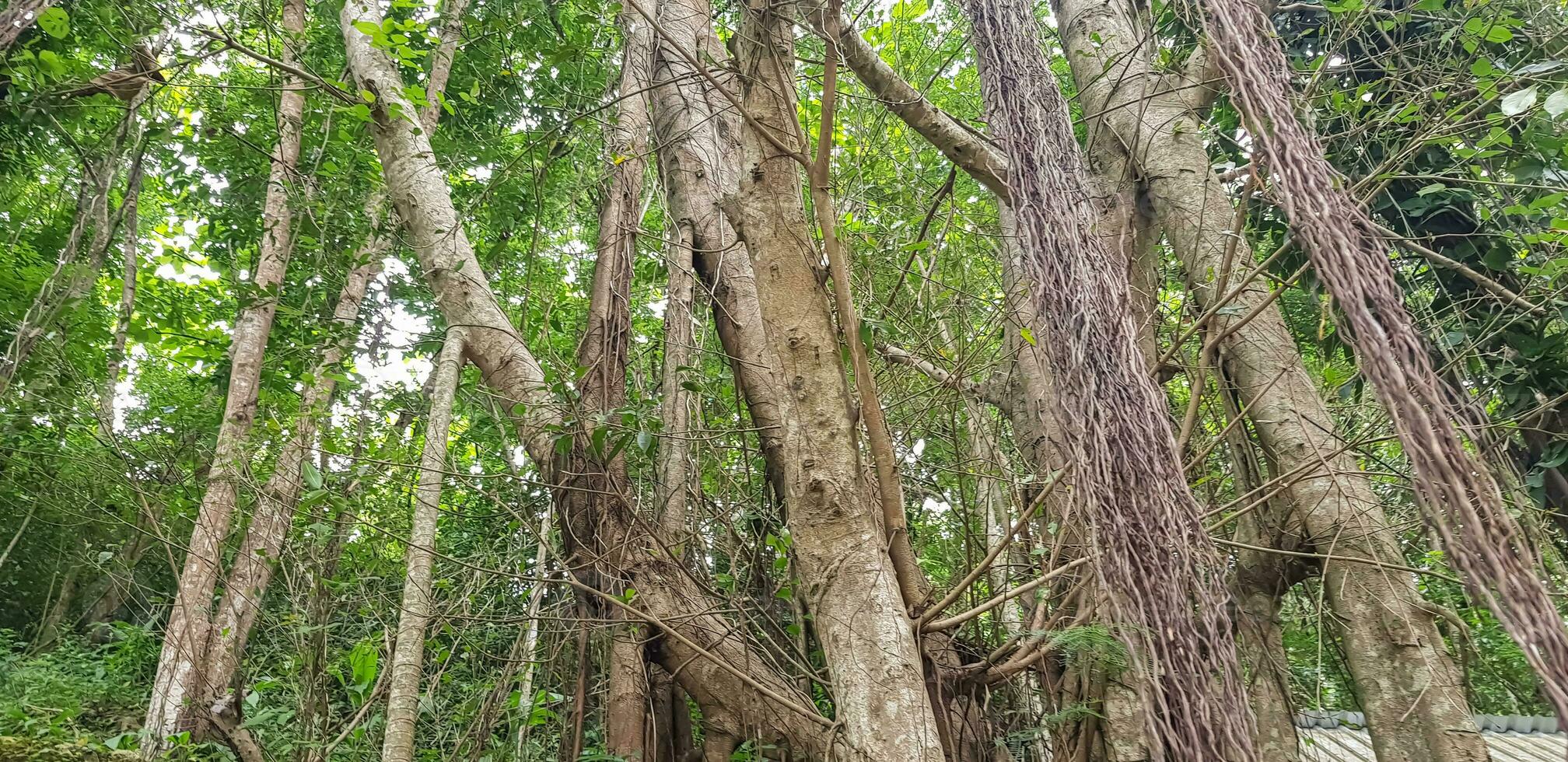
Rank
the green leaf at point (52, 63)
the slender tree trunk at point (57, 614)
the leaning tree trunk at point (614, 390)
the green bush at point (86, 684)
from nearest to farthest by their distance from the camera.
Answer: the leaning tree trunk at point (614, 390) < the green leaf at point (52, 63) < the green bush at point (86, 684) < the slender tree trunk at point (57, 614)

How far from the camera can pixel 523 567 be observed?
4309mm

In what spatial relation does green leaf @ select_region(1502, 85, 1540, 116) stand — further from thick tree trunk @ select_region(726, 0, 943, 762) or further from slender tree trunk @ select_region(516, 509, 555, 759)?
slender tree trunk @ select_region(516, 509, 555, 759)

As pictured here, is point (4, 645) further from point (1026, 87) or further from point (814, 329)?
point (1026, 87)

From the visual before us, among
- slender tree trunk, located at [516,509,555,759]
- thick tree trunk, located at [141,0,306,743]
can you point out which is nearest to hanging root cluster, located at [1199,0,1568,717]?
slender tree trunk, located at [516,509,555,759]

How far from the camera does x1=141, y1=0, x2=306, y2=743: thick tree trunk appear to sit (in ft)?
13.2

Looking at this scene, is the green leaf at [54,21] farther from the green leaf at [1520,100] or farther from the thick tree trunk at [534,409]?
the green leaf at [1520,100]

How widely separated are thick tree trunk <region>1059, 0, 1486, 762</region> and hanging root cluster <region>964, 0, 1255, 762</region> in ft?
2.77

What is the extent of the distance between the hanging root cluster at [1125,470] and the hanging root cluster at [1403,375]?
44 centimetres

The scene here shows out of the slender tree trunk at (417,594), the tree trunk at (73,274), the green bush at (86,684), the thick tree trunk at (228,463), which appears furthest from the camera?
the green bush at (86,684)

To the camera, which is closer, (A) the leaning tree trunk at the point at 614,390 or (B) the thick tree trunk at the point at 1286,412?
(B) the thick tree trunk at the point at 1286,412

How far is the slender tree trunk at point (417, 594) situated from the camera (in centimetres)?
252

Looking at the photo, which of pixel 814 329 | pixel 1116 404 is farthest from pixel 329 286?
pixel 1116 404

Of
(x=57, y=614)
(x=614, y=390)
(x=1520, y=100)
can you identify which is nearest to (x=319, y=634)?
(x=614, y=390)

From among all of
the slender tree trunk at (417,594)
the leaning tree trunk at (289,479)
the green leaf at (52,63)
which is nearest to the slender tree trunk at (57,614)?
the leaning tree trunk at (289,479)
